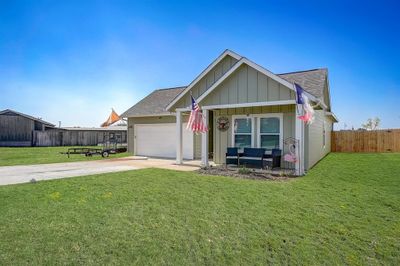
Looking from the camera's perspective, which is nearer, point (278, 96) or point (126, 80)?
point (278, 96)

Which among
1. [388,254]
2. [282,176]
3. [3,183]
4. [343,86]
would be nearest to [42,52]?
[3,183]

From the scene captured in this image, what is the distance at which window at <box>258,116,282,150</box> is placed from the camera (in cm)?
1131

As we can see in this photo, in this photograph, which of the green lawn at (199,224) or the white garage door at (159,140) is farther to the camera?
the white garage door at (159,140)

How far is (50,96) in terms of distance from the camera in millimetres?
20516

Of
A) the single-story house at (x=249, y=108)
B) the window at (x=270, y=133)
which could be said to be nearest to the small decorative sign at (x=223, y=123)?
the single-story house at (x=249, y=108)

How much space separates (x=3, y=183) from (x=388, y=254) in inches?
392

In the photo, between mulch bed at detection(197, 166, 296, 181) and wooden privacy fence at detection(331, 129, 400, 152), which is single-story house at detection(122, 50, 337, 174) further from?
wooden privacy fence at detection(331, 129, 400, 152)

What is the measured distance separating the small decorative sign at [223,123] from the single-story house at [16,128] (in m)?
29.8

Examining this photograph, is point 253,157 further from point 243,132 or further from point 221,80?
point 221,80

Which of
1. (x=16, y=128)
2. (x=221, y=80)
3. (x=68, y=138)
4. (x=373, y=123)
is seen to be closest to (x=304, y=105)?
(x=221, y=80)

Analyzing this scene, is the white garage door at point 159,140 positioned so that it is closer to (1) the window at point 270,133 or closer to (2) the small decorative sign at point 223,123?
(2) the small decorative sign at point 223,123

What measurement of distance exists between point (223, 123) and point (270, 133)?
2.55m

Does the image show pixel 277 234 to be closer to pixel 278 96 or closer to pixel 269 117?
pixel 278 96

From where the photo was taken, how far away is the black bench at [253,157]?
35.9 feet
